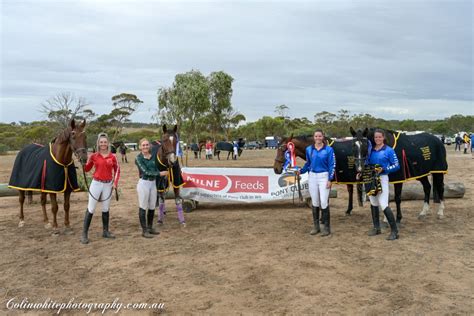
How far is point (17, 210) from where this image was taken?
9.55m

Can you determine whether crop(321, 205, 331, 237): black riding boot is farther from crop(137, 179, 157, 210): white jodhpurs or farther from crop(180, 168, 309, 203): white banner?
crop(137, 179, 157, 210): white jodhpurs

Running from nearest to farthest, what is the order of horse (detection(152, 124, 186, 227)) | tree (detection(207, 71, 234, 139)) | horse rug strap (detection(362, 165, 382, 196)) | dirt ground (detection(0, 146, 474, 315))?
dirt ground (detection(0, 146, 474, 315))
horse rug strap (detection(362, 165, 382, 196))
horse (detection(152, 124, 186, 227))
tree (detection(207, 71, 234, 139))

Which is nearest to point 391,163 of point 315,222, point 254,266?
point 315,222

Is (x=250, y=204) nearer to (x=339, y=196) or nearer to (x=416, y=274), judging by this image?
(x=339, y=196)

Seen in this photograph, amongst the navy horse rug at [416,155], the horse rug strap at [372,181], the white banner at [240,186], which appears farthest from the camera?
the white banner at [240,186]

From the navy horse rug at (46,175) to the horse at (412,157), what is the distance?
5149 millimetres

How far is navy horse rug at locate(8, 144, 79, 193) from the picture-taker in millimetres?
6949

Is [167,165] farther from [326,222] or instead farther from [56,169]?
[326,222]

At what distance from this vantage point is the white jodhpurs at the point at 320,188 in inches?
247

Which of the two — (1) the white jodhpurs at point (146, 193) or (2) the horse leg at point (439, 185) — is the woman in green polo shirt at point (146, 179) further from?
(2) the horse leg at point (439, 185)

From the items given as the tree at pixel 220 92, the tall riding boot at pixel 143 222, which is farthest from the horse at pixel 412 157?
the tree at pixel 220 92

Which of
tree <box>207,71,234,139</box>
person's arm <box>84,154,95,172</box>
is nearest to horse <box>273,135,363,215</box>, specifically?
person's arm <box>84,154,95,172</box>

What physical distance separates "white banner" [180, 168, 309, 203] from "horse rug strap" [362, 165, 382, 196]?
9.03ft

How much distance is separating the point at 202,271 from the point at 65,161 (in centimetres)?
368
